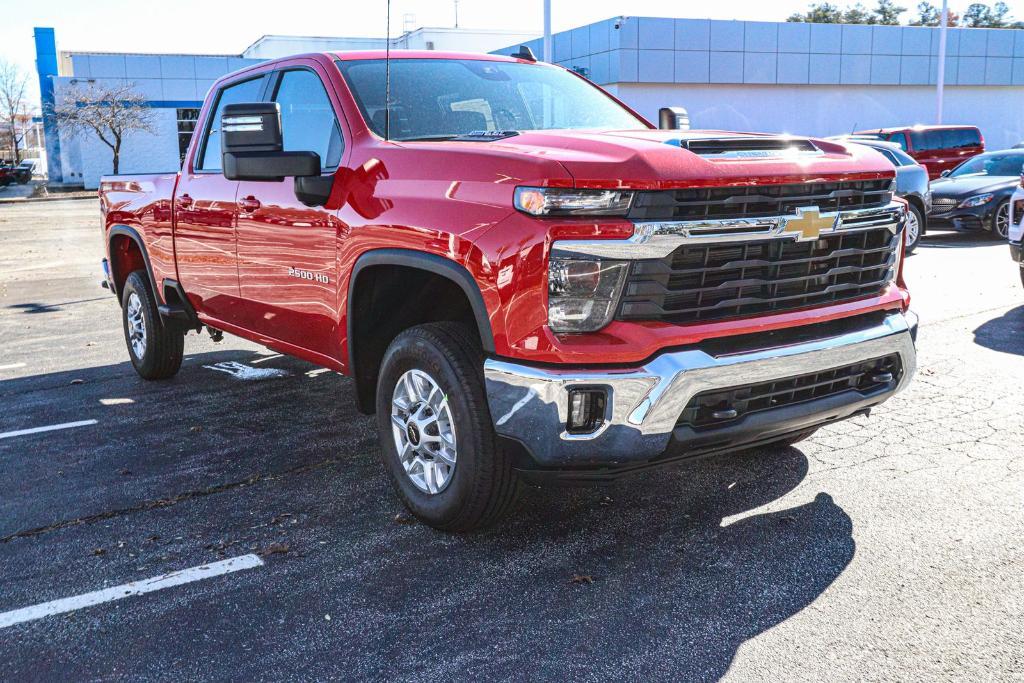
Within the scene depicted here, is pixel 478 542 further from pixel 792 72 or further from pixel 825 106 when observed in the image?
pixel 825 106

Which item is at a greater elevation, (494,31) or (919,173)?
(494,31)

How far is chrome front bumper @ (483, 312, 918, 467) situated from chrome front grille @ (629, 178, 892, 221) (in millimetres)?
488

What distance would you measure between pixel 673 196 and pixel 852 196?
0.92 metres

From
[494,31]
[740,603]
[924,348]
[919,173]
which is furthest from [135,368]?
[494,31]

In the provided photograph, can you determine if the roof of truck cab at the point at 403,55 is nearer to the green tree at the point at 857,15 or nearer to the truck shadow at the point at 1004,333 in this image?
the truck shadow at the point at 1004,333

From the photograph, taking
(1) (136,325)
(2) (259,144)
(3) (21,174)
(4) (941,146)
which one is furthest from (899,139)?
(3) (21,174)

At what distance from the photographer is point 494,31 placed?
60906 millimetres

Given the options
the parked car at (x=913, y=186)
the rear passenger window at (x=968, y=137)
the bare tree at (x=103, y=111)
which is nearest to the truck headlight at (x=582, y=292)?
the parked car at (x=913, y=186)

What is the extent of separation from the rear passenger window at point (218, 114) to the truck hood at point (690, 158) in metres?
2.07

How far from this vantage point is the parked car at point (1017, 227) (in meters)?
8.44

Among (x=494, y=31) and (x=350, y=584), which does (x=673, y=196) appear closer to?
(x=350, y=584)

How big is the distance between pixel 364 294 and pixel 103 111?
49.1 meters

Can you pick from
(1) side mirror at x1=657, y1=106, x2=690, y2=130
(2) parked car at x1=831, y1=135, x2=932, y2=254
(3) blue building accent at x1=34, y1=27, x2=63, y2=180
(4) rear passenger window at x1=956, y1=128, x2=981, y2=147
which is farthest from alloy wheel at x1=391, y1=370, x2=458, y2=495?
(3) blue building accent at x1=34, y1=27, x2=63, y2=180

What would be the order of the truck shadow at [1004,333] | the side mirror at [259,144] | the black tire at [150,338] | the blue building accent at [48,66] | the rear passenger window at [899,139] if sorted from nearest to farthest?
the side mirror at [259,144] → the black tire at [150,338] → the truck shadow at [1004,333] → the rear passenger window at [899,139] → the blue building accent at [48,66]
